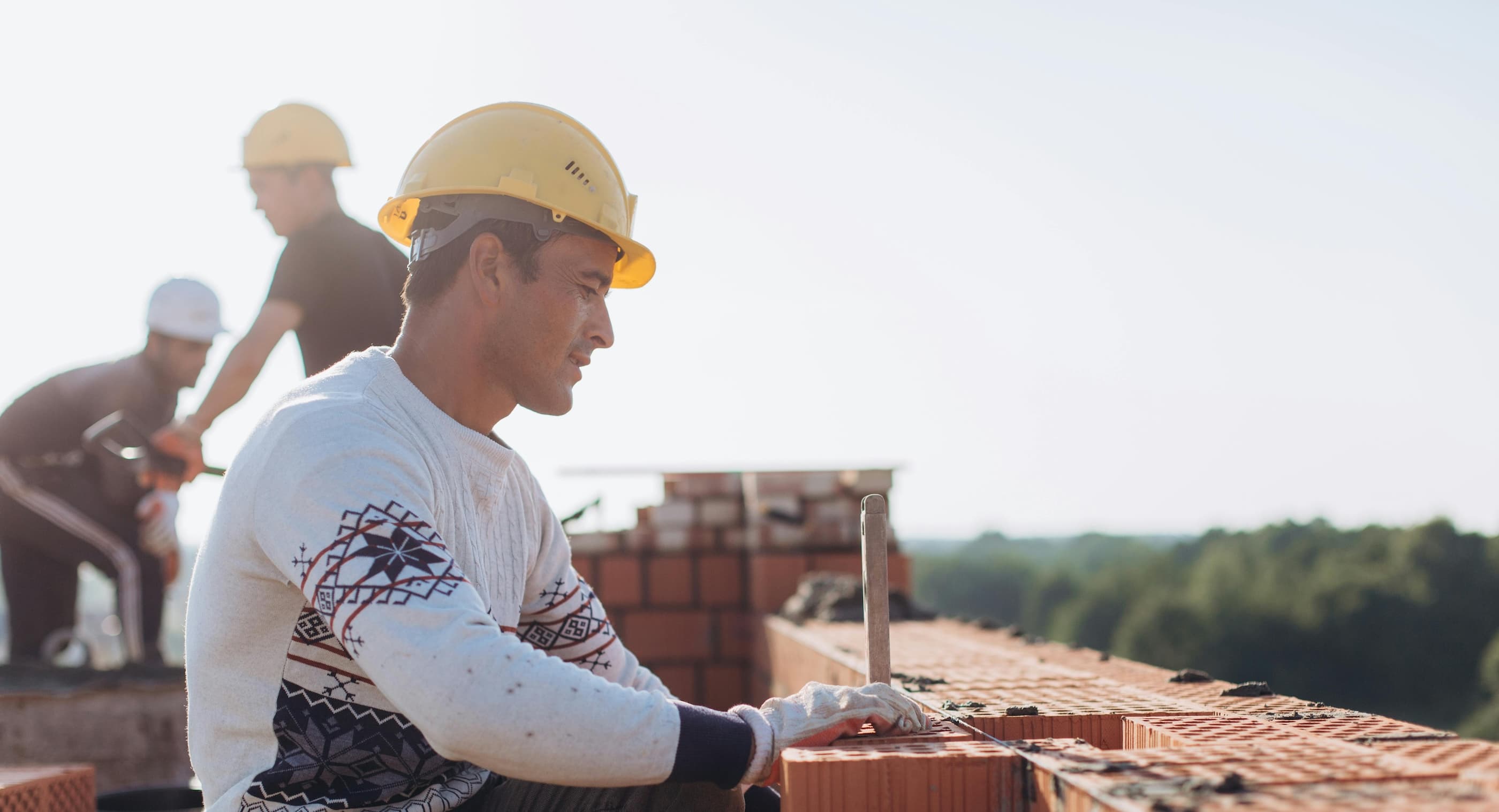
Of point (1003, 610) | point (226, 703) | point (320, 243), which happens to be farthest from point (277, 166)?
point (1003, 610)

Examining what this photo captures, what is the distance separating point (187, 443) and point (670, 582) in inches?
126

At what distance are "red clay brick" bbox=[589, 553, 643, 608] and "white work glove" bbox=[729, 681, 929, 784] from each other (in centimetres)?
515

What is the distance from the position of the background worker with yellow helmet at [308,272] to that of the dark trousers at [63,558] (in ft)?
8.71

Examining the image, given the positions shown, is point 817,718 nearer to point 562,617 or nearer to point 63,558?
point 562,617

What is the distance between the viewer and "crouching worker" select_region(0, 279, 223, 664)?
677cm

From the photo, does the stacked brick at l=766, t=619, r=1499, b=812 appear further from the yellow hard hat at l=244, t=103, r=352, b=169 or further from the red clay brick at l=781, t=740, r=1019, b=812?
the yellow hard hat at l=244, t=103, r=352, b=169

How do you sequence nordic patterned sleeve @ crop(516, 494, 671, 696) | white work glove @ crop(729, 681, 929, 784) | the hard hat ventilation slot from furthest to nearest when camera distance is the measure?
1. nordic patterned sleeve @ crop(516, 494, 671, 696)
2. the hard hat ventilation slot
3. white work glove @ crop(729, 681, 929, 784)

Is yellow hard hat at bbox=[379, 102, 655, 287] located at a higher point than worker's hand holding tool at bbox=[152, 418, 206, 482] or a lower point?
higher

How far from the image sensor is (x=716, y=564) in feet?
23.8

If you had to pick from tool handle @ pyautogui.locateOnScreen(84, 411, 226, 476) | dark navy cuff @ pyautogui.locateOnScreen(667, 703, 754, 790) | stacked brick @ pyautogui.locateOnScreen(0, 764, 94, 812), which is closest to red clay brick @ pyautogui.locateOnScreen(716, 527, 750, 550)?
tool handle @ pyautogui.locateOnScreen(84, 411, 226, 476)

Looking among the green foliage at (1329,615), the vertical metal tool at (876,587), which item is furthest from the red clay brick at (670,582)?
the green foliage at (1329,615)

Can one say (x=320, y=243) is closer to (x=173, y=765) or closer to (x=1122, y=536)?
(x=173, y=765)

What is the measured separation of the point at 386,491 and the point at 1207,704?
1.70 metres

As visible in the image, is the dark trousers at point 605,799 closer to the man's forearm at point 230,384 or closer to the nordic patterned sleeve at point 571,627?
the nordic patterned sleeve at point 571,627
